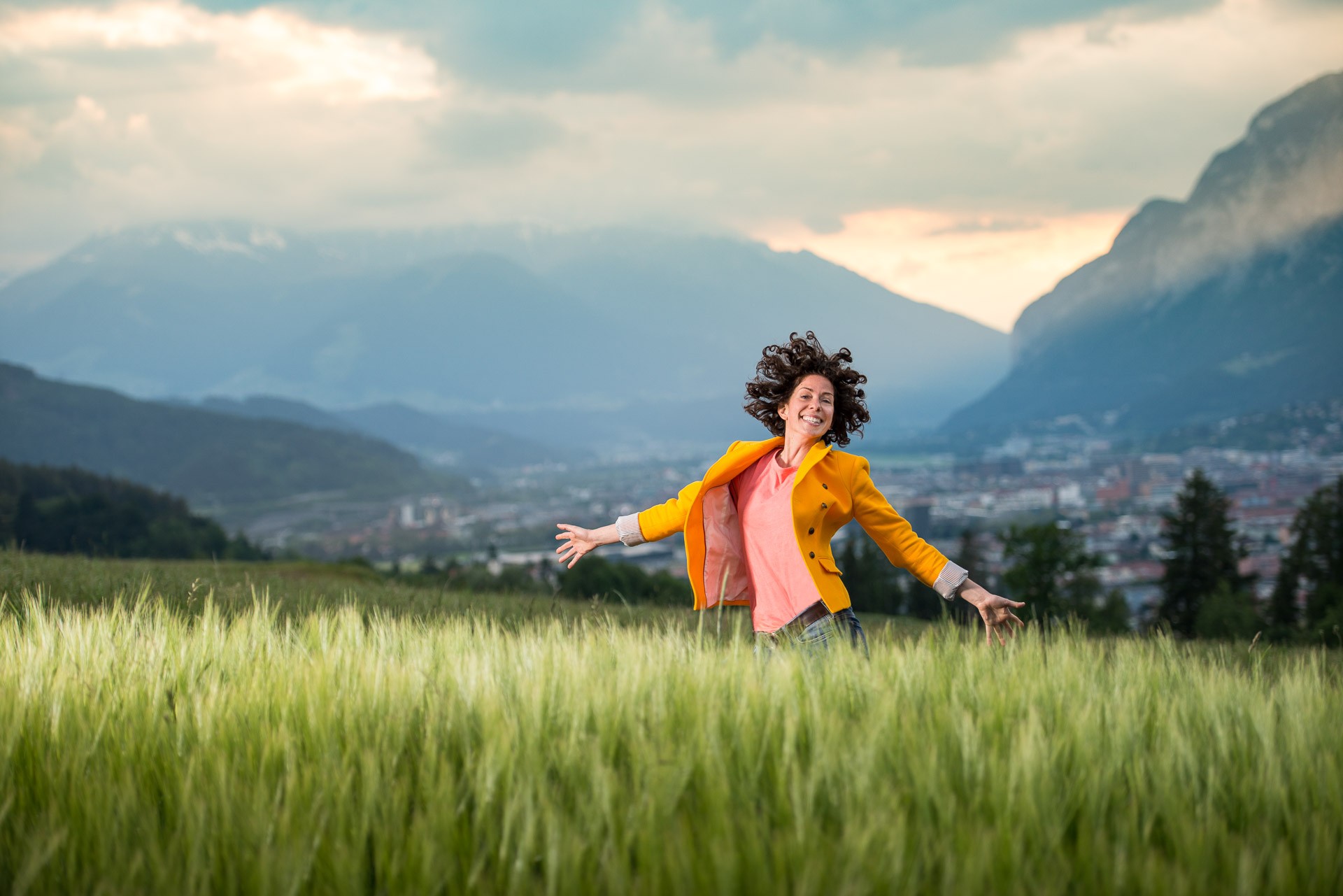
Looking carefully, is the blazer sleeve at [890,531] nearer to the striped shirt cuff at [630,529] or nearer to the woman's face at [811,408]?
the woman's face at [811,408]

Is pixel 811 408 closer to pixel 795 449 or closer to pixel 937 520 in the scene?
pixel 795 449

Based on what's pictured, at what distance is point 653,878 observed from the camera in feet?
7.55

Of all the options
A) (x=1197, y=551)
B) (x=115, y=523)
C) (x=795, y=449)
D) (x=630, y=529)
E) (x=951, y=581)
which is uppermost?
(x=795, y=449)

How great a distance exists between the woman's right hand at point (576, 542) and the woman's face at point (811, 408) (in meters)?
1.25

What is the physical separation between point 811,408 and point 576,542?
1.59 m

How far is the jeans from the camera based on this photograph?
4.59m

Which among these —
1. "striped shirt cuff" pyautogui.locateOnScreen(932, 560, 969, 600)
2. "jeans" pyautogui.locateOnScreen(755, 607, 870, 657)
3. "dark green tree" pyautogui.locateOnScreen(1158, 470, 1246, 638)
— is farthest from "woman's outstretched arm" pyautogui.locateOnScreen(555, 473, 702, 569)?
"dark green tree" pyautogui.locateOnScreen(1158, 470, 1246, 638)

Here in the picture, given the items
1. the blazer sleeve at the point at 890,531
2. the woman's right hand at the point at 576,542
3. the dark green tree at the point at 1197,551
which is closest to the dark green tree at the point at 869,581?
the dark green tree at the point at 1197,551

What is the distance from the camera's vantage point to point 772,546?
5.55 meters

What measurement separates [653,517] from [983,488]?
192802 millimetres

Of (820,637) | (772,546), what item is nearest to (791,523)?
(772,546)

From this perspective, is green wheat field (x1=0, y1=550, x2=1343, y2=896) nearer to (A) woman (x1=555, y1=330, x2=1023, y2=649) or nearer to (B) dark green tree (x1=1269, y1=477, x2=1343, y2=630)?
(A) woman (x1=555, y1=330, x2=1023, y2=649)

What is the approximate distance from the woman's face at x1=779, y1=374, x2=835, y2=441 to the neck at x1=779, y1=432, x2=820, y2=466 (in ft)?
0.07

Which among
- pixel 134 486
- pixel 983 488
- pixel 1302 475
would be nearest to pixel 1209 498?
pixel 134 486
